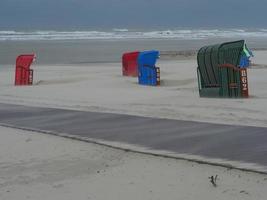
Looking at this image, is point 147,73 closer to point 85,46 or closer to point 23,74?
point 23,74

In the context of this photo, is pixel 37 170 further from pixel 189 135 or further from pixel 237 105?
pixel 237 105

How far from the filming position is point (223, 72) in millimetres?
13820

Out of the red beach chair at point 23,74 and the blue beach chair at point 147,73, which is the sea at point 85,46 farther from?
the blue beach chair at point 147,73

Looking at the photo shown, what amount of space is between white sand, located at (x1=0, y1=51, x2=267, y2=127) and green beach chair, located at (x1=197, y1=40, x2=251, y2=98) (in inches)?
15.6

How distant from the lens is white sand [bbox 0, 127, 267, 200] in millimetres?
5613

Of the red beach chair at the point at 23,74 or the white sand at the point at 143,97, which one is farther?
the red beach chair at the point at 23,74

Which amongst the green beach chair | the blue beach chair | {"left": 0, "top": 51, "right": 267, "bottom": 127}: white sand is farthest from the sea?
the green beach chair

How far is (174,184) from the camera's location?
19.4ft

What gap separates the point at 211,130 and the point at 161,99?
5326mm

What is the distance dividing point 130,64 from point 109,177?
54.0 ft

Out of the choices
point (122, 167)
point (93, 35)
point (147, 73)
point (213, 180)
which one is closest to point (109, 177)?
point (122, 167)

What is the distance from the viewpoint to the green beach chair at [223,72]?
13.6 meters

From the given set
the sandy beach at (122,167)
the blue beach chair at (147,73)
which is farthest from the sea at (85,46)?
the sandy beach at (122,167)

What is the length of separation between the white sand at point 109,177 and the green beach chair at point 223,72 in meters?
6.45
